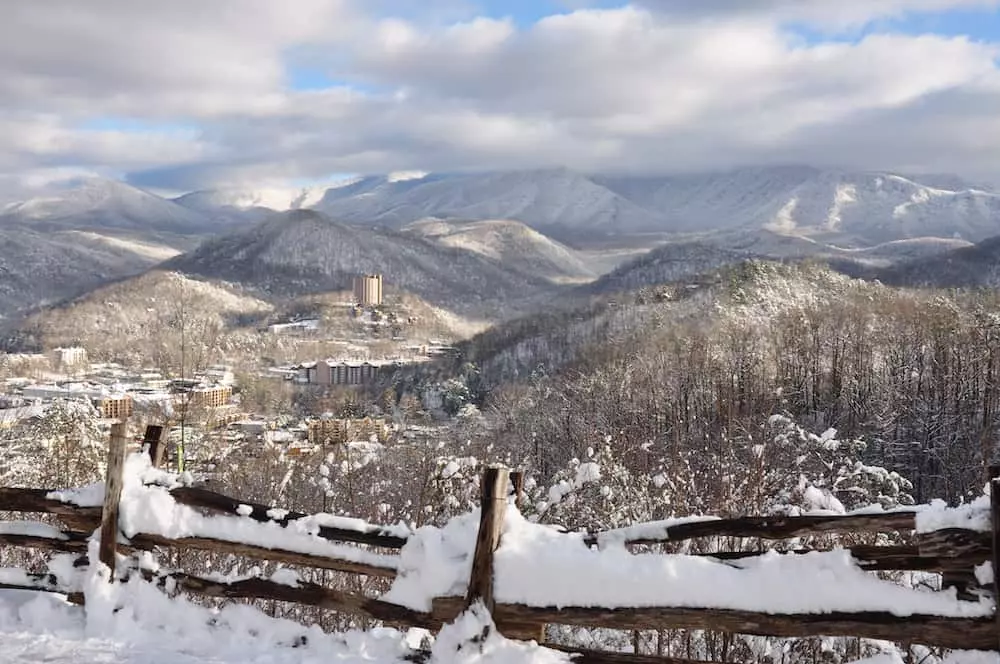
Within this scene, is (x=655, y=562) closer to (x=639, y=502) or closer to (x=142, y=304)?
(x=639, y=502)

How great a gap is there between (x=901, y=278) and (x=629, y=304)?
6248cm

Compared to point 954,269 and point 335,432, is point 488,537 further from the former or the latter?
point 954,269

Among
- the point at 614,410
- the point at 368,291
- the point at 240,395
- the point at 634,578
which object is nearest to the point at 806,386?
the point at 614,410

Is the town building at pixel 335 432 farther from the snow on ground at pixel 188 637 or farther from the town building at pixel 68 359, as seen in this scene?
the town building at pixel 68 359

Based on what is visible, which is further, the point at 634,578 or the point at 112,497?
the point at 112,497

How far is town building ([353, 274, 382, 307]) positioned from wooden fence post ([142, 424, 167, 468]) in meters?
187

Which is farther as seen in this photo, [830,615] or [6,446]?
[6,446]

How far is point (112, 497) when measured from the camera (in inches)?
249

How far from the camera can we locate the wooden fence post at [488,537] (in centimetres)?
521

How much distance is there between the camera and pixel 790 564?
4.83 metres

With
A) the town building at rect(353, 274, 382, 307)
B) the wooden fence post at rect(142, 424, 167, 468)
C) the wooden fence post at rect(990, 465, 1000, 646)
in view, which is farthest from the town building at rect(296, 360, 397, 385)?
the wooden fence post at rect(990, 465, 1000, 646)

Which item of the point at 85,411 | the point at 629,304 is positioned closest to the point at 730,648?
the point at 85,411

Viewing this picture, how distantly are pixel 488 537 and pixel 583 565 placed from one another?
0.57 m

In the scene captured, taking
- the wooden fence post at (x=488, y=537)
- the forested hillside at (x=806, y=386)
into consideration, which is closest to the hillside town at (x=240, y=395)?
the wooden fence post at (x=488, y=537)
